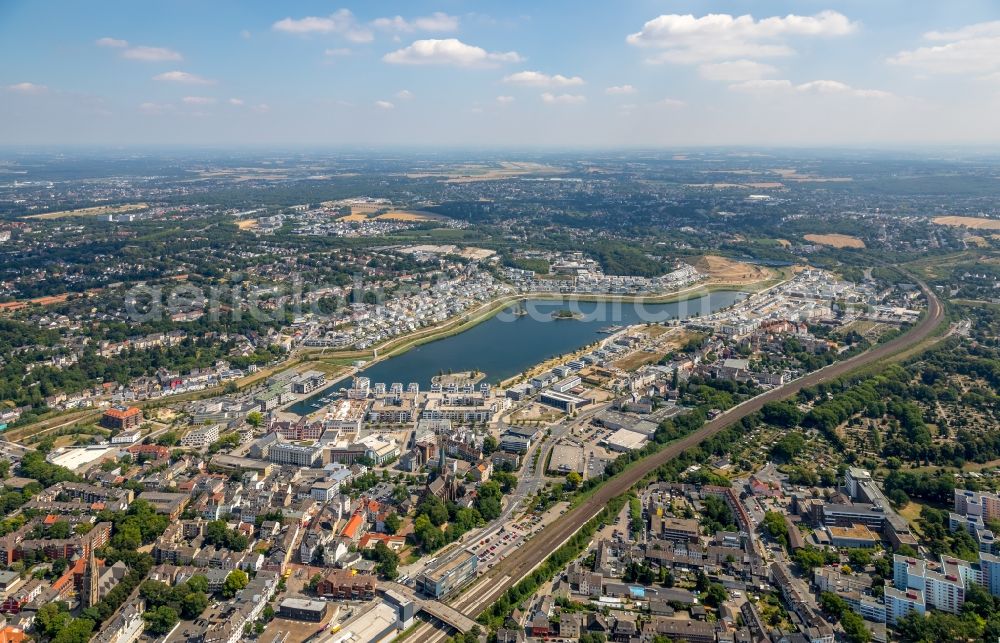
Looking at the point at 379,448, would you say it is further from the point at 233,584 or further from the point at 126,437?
the point at 126,437

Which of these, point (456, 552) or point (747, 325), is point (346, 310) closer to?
point (747, 325)

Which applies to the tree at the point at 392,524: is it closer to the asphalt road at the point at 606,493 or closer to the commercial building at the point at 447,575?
the commercial building at the point at 447,575

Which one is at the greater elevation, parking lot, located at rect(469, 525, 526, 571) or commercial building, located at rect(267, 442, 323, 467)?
commercial building, located at rect(267, 442, 323, 467)

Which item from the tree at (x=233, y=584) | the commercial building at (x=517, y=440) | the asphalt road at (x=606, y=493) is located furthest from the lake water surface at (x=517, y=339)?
the tree at (x=233, y=584)

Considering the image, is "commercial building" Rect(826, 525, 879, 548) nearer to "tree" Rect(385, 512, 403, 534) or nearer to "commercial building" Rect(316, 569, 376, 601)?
"tree" Rect(385, 512, 403, 534)

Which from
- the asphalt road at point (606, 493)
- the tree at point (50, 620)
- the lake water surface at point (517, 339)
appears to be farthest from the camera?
the lake water surface at point (517, 339)

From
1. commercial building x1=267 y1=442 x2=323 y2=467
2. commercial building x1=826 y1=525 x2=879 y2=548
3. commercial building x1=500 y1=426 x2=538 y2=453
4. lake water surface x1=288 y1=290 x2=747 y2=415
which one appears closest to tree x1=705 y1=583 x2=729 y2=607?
commercial building x1=826 y1=525 x2=879 y2=548
